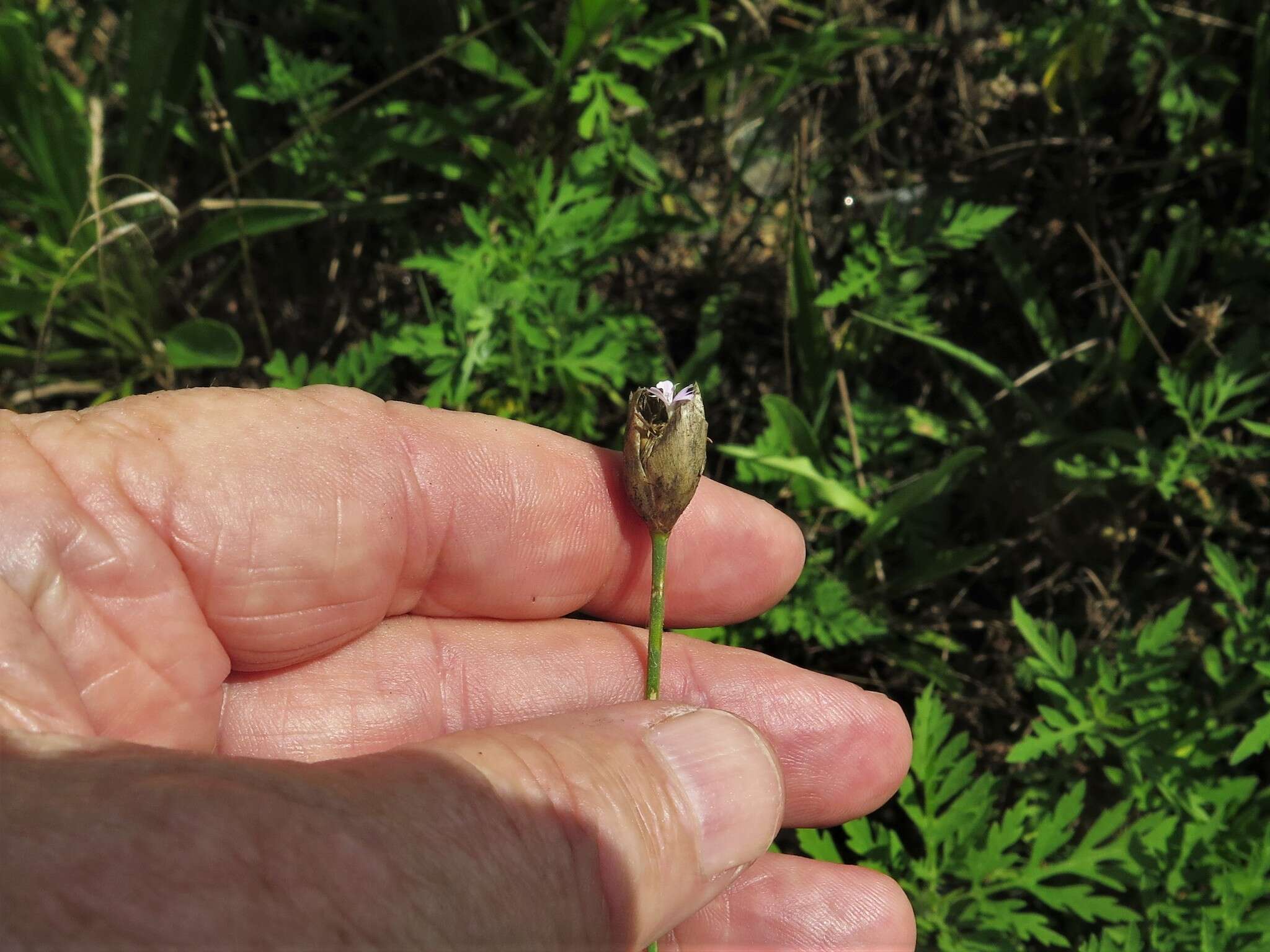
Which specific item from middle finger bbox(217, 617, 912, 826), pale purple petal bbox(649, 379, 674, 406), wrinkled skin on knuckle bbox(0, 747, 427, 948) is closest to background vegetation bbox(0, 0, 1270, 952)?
middle finger bbox(217, 617, 912, 826)

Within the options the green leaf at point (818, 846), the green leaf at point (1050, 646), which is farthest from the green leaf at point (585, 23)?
the green leaf at point (818, 846)

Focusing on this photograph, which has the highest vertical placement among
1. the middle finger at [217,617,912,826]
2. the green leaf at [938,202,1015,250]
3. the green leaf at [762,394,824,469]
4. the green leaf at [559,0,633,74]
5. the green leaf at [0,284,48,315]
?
the green leaf at [559,0,633,74]

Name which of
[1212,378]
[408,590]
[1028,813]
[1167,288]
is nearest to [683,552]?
[408,590]

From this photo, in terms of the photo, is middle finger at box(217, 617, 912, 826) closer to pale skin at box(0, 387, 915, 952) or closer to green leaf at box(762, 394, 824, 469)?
pale skin at box(0, 387, 915, 952)

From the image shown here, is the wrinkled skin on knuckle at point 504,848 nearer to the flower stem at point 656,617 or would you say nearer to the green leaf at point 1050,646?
the flower stem at point 656,617

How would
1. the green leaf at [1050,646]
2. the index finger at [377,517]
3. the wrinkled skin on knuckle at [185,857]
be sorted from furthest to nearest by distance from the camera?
the green leaf at [1050,646] < the index finger at [377,517] < the wrinkled skin on knuckle at [185,857]

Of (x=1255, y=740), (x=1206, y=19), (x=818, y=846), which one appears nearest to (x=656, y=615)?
(x=818, y=846)
